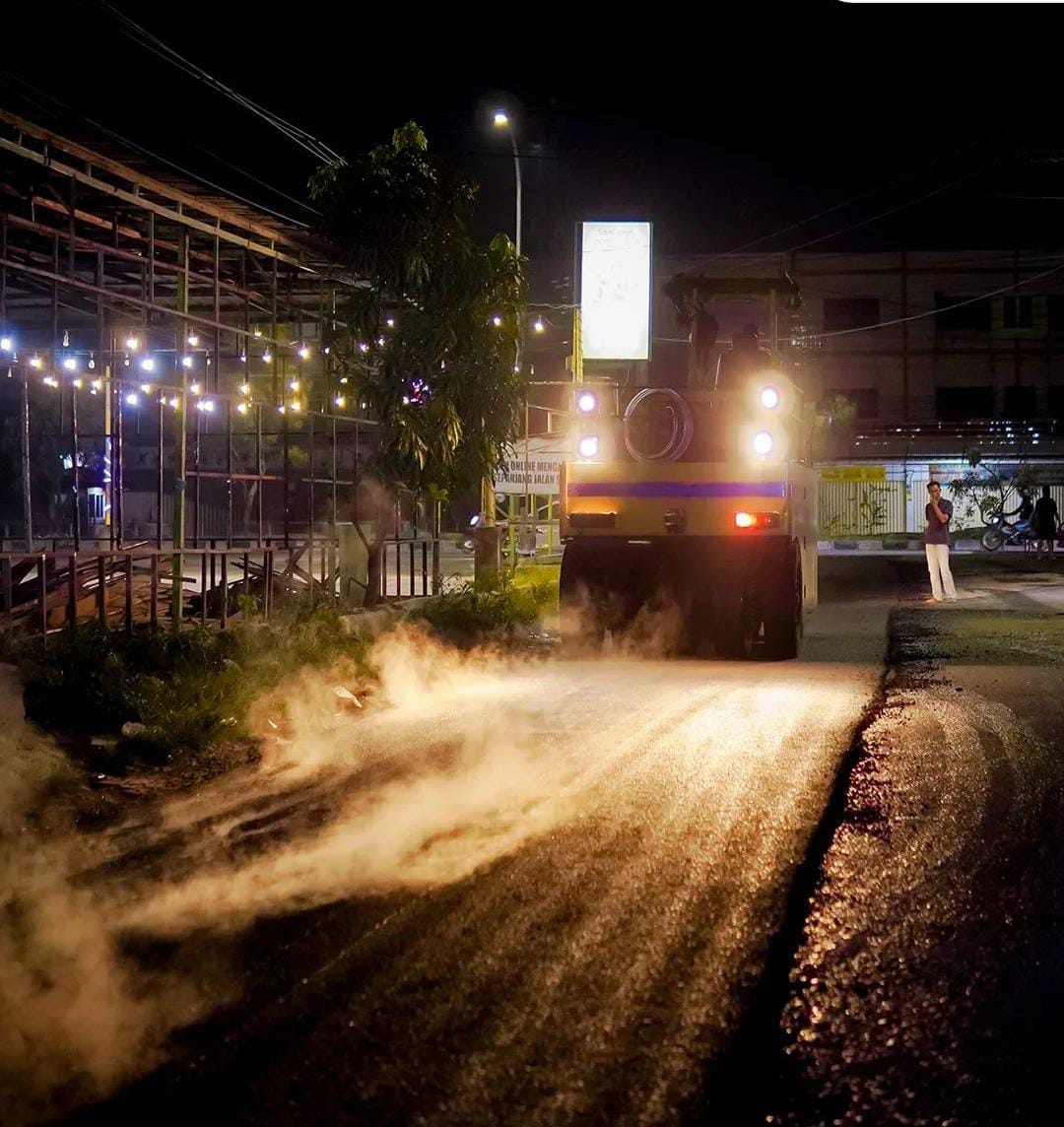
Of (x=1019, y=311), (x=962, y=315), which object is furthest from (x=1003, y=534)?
(x=1019, y=311)

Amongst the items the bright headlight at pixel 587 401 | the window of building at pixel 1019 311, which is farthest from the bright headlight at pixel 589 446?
the window of building at pixel 1019 311

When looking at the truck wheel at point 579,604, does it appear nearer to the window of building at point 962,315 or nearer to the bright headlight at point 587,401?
the bright headlight at point 587,401

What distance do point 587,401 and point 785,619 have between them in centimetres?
313

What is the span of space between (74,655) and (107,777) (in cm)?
198

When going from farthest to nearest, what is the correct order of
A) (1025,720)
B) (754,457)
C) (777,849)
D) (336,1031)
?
(754,457) → (1025,720) → (777,849) → (336,1031)

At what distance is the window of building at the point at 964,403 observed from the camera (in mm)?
55219

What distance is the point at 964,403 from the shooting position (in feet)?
182

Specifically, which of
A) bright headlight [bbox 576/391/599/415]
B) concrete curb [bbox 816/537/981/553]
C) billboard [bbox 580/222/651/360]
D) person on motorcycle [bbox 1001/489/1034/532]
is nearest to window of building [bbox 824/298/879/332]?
concrete curb [bbox 816/537/981/553]

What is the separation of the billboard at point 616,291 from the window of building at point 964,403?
28.2 m

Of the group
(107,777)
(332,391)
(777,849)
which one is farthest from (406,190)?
(777,849)

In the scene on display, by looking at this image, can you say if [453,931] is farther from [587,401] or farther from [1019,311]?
[1019,311]

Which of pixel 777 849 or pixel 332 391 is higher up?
pixel 332 391

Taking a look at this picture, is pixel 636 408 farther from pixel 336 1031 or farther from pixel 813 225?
pixel 813 225

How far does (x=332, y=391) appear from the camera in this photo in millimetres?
15938
